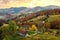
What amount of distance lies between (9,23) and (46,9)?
8.40 ft

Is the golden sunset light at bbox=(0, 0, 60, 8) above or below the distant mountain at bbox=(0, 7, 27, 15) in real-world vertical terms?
above

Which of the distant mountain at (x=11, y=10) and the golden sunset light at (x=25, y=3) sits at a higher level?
the golden sunset light at (x=25, y=3)

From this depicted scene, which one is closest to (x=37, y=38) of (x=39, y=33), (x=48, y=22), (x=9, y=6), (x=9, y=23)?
(x=39, y=33)

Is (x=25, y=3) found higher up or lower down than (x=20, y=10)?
higher up

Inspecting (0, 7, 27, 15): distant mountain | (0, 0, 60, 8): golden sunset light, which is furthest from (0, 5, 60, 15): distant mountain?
(0, 0, 60, 8): golden sunset light

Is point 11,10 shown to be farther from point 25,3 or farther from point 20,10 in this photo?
point 25,3

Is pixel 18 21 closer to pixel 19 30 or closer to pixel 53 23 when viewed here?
pixel 19 30

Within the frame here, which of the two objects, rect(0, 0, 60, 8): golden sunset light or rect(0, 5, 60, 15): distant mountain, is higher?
rect(0, 0, 60, 8): golden sunset light

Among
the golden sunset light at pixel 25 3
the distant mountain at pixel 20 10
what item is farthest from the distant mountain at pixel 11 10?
the golden sunset light at pixel 25 3

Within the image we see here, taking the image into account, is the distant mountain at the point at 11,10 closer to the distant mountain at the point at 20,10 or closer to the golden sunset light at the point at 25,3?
the distant mountain at the point at 20,10

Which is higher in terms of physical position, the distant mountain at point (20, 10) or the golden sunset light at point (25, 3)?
the golden sunset light at point (25, 3)

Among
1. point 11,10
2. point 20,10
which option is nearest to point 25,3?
point 20,10

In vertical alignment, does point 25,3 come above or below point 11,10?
above

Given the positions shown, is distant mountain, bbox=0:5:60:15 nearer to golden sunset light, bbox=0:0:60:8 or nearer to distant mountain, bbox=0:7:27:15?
distant mountain, bbox=0:7:27:15
